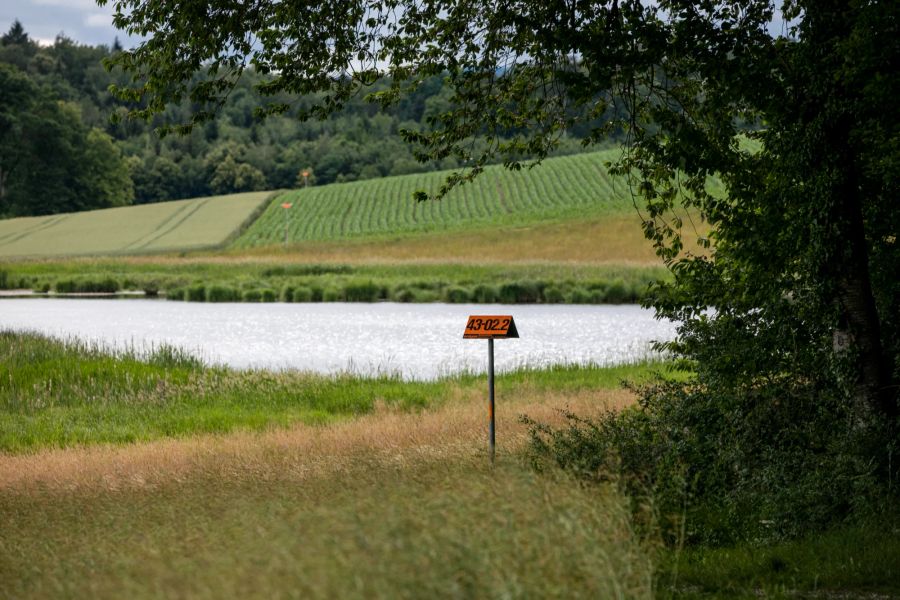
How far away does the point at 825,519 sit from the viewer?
8828 mm

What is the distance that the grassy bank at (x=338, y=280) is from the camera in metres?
49.1

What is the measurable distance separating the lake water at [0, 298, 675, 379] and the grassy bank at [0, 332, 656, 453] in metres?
2.33

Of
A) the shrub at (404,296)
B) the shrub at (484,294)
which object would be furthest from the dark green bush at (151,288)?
the shrub at (484,294)

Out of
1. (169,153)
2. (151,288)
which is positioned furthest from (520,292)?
(169,153)

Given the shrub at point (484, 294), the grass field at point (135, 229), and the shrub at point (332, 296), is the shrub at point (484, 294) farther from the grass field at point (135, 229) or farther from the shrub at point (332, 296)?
the grass field at point (135, 229)

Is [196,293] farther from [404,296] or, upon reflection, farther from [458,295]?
[458,295]

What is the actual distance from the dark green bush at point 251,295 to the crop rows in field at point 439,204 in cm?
2536

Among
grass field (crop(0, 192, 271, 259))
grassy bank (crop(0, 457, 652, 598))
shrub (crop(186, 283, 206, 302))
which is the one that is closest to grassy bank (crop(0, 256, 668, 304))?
shrub (crop(186, 283, 206, 302))

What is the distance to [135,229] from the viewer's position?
90188 millimetres

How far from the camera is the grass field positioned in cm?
8031

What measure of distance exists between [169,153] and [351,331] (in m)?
111

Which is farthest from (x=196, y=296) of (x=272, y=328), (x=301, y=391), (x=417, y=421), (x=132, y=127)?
(x=132, y=127)

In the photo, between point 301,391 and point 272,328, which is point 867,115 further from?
point 272,328

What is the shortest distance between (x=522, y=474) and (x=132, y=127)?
164 m
